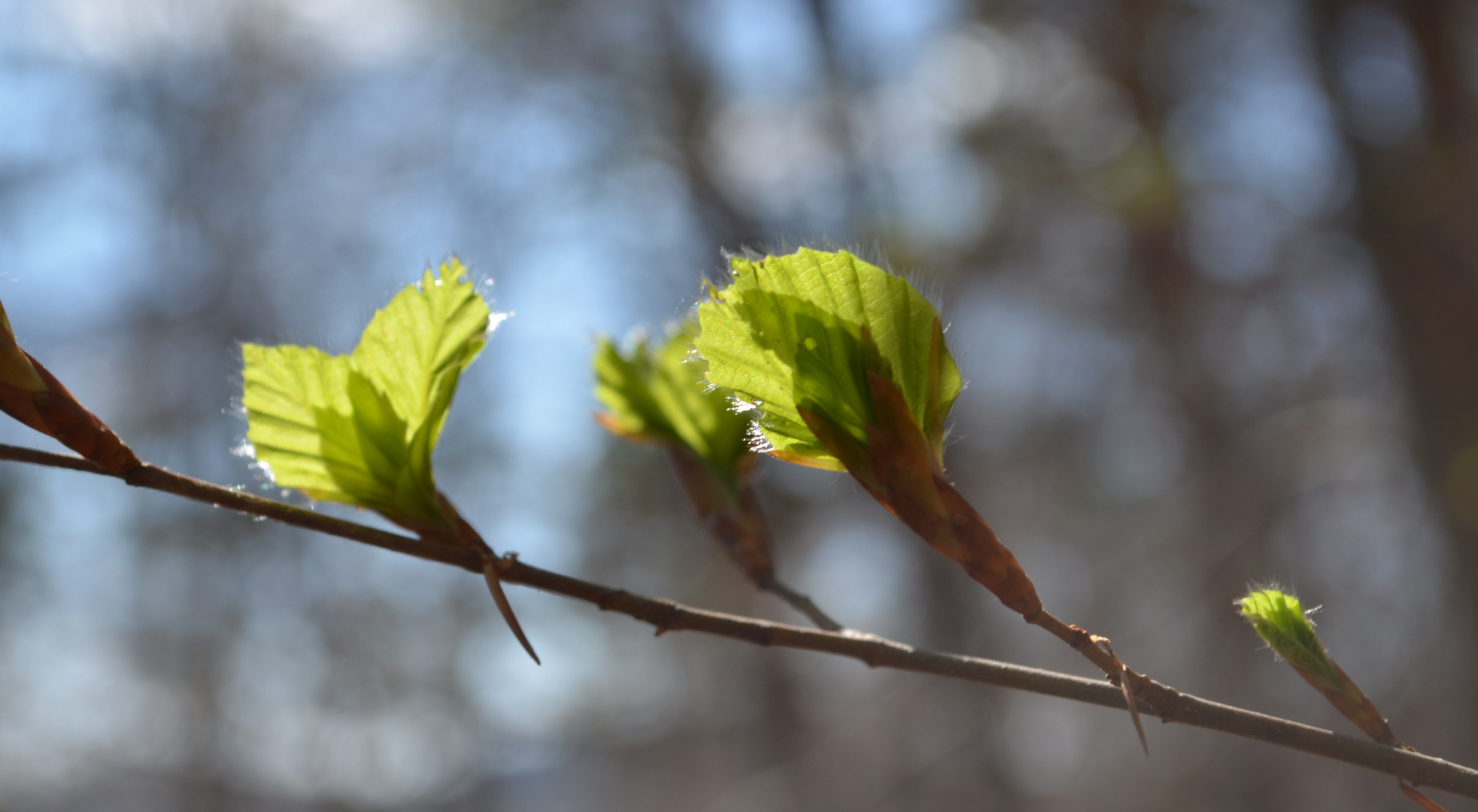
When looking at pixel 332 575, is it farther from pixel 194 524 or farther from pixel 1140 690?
pixel 1140 690

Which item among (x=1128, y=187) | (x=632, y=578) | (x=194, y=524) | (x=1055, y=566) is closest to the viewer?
(x=1128, y=187)

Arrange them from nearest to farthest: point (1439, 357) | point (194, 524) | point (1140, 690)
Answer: point (1140, 690)
point (1439, 357)
point (194, 524)

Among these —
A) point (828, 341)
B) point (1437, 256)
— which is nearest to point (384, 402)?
point (828, 341)

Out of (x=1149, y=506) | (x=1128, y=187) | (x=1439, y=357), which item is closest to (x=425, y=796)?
(x=1149, y=506)

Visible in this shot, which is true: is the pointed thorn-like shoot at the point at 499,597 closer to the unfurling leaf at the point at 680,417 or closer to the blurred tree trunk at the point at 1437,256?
the unfurling leaf at the point at 680,417

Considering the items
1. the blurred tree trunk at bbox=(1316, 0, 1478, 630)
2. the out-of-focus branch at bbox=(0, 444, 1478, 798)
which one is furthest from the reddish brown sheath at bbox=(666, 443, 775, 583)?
the blurred tree trunk at bbox=(1316, 0, 1478, 630)

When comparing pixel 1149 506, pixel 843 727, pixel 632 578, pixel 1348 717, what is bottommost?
pixel 1348 717
